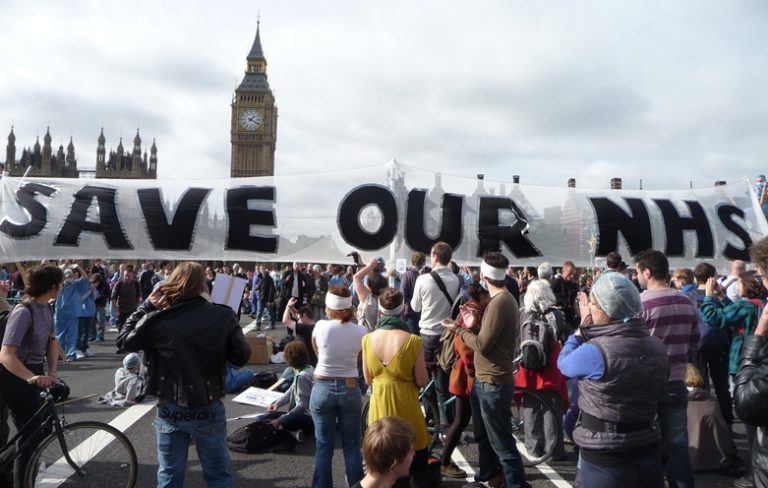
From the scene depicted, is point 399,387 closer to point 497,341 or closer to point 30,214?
point 497,341

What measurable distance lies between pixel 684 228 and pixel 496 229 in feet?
8.87

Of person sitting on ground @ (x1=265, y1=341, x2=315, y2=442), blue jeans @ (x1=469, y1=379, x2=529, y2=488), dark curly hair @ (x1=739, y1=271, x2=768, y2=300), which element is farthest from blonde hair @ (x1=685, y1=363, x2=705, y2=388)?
person sitting on ground @ (x1=265, y1=341, x2=315, y2=442)

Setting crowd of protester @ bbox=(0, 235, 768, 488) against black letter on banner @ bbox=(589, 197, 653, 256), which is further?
black letter on banner @ bbox=(589, 197, 653, 256)

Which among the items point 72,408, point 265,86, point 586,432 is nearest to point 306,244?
point 72,408

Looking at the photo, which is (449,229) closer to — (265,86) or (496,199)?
(496,199)

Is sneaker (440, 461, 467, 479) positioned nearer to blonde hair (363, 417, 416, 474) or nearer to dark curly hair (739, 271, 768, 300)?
Answer: blonde hair (363, 417, 416, 474)

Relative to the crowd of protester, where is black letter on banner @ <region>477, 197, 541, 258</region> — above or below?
above

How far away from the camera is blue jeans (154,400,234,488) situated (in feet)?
9.45

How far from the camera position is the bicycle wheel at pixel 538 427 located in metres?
4.76

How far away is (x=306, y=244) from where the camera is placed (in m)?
7.02

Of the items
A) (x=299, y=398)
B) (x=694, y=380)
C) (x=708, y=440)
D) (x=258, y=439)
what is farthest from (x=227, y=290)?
(x=708, y=440)

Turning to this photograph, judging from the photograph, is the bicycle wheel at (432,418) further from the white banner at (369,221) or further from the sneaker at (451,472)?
the white banner at (369,221)

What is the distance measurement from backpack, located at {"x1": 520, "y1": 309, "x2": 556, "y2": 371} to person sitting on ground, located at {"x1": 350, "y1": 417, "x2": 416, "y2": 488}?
9.16 feet

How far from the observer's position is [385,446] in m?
2.13
